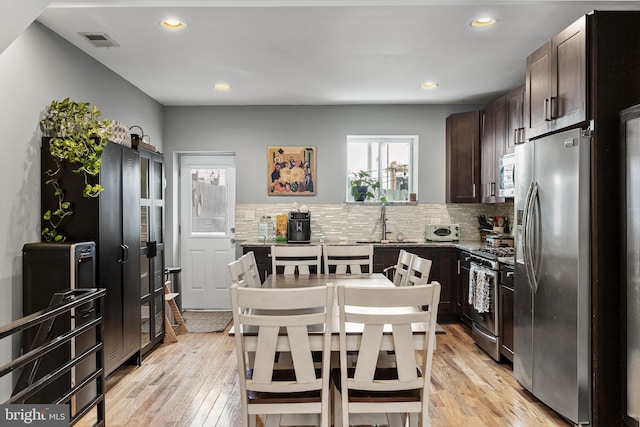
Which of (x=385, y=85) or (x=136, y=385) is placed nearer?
(x=136, y=385)

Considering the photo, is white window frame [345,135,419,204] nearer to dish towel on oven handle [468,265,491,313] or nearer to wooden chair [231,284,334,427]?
dish towel on oven handle [468,265,491,313]

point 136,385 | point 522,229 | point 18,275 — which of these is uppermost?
point 522,229

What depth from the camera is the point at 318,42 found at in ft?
12.3

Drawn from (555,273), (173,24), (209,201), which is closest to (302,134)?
(209,201)

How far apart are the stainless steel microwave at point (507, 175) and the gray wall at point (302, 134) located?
118 centimetres

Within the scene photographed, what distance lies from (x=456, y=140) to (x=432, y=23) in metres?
2.63

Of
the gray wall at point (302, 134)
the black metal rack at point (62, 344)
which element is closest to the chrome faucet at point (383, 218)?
the gray wall at point (302, 134)

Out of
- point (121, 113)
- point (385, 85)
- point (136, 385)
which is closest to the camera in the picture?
point (136, 385)

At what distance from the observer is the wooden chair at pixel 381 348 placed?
2.10 metres

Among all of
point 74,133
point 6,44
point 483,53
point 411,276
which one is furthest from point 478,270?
point 6,44

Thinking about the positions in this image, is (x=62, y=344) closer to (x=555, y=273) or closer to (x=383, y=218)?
(x=555, y=273)

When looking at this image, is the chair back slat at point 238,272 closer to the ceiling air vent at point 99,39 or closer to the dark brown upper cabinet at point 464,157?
the ceiling air vent at point 99,39

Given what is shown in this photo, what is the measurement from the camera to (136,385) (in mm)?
3609

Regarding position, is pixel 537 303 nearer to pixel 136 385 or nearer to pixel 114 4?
pixel 136 385
